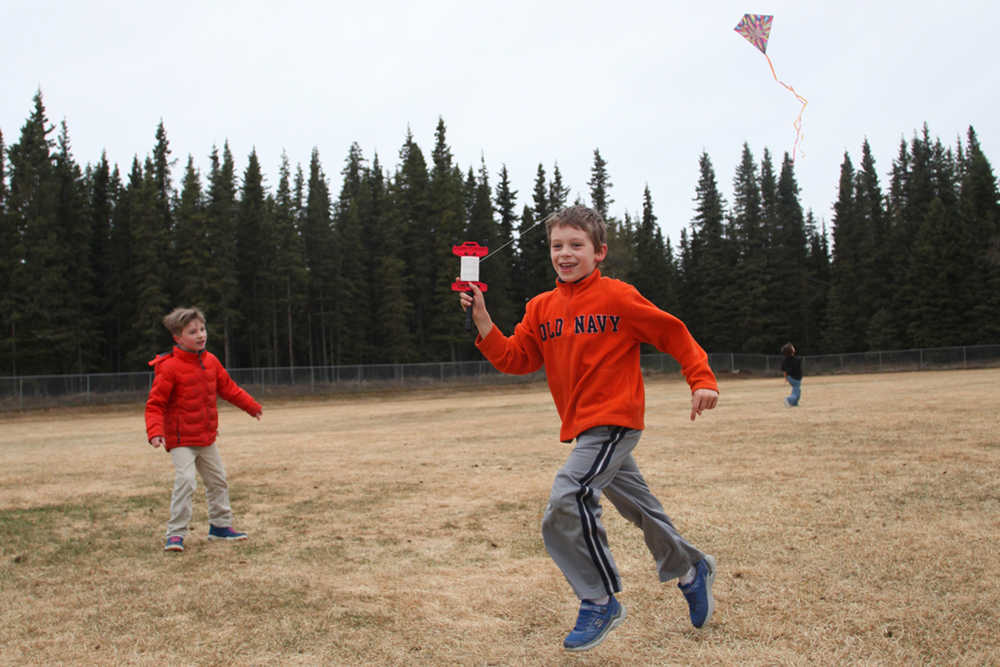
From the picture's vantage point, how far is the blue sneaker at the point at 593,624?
352 centimetres

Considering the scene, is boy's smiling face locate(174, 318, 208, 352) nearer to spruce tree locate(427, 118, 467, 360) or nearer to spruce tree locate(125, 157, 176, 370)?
spruce tree locate(125, 157, 176, 370)

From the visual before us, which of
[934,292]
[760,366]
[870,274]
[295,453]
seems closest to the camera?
[295,453]

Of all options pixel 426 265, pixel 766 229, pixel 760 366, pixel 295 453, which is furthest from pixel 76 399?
pixel 766 229

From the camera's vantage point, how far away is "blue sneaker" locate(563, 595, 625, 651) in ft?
11.5

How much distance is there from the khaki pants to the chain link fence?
106ft

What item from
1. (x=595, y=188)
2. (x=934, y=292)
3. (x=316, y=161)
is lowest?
(x=934, y=292)

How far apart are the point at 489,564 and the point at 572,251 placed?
8.28ft

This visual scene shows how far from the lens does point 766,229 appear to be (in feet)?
253

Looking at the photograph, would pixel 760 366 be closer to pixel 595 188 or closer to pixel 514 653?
pixel 595 188

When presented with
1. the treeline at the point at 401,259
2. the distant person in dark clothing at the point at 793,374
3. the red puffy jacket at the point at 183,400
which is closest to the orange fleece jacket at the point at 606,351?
the red puffy jacket at the point at 183,400

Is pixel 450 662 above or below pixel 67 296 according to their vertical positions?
below

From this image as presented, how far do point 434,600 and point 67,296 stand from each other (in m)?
56.1

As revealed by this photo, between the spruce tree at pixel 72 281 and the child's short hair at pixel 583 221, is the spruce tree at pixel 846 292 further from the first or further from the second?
the child's short hair at pixel 583 221

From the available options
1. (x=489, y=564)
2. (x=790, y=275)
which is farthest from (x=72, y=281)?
(x=790, y=275)
